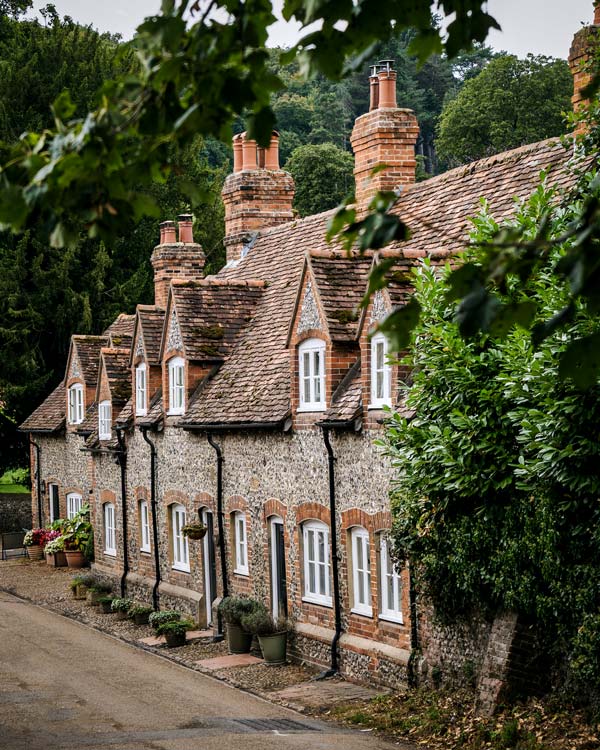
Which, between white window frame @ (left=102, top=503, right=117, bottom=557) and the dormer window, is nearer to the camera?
white window frame @ (left=102, top=503, right=117, bottom=557)

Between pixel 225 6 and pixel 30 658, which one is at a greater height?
pixel 225 6

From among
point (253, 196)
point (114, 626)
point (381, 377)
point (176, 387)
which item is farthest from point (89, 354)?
point (381, 377)

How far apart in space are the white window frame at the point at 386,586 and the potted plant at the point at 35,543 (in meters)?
21.2

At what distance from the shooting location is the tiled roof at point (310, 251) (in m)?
18.8

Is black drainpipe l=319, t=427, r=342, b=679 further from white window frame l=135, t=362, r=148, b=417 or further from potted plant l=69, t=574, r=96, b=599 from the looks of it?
potted plant l=69, t=574, r=96, b=599

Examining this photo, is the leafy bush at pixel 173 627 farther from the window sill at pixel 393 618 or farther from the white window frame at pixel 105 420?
the white window frame at pixel 105 420

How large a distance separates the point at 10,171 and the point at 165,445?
20.8m

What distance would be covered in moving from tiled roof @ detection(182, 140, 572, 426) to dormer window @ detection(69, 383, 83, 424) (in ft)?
31.1

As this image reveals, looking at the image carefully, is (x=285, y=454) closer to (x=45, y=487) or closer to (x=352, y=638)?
(x=352, y=638)

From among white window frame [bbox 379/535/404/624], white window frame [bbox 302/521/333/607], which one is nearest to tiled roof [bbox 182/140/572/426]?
white window frame [bbox 302/521/333/607]

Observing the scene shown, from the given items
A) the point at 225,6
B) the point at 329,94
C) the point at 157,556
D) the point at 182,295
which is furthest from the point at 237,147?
the point at 329,94

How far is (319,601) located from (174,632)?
13.3 feet

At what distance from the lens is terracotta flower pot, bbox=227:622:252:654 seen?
2116 centimetres

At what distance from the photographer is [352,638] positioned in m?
18.3
